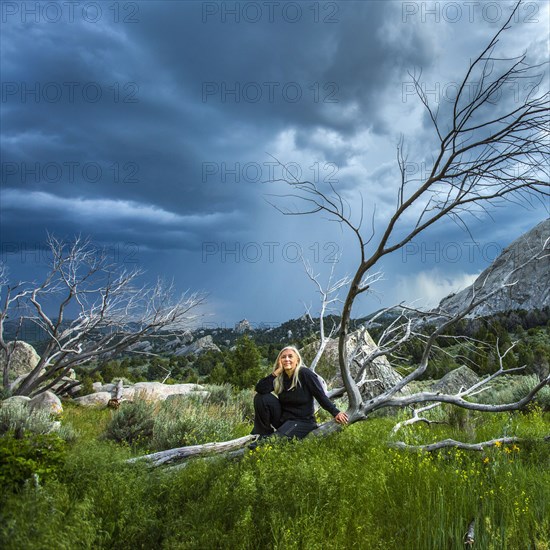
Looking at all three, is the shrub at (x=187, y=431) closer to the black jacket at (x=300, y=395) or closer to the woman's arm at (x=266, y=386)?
the woman's arm at (x=266, y=386)

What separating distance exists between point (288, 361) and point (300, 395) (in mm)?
531

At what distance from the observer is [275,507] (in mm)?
3797

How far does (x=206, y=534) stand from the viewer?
3.44 meters

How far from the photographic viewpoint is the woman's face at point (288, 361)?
275 inches

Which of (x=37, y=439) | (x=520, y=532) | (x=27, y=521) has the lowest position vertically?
(x=520, y=532)

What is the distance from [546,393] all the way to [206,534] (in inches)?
446

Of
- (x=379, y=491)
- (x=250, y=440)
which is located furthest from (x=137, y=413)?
(x=379, y=491)

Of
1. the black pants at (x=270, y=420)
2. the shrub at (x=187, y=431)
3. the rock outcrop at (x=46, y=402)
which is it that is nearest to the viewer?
the black pants at (x=270, y=420)

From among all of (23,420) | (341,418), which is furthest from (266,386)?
(23,420)

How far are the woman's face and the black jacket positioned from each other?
0.40 ft

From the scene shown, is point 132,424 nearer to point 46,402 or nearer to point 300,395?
point 300,395

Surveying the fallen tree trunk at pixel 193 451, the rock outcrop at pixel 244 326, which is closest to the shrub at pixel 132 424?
the fallen tree trunk at pixel 193 451

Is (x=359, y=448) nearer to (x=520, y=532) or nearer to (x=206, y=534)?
(x=520, y=532)

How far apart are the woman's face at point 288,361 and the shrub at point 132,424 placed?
4.24 meters
